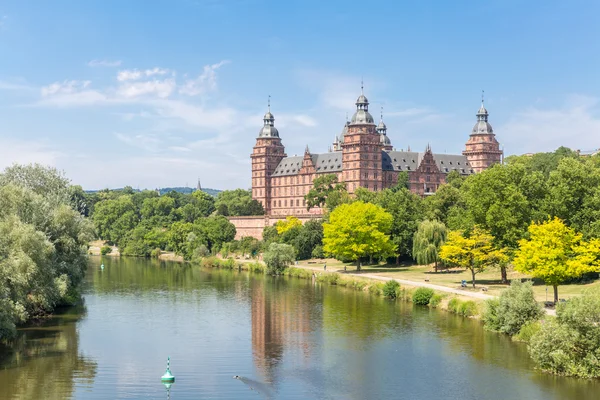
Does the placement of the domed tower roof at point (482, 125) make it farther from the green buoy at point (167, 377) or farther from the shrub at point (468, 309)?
the green buoy at point (167, 377)

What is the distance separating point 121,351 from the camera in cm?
3744

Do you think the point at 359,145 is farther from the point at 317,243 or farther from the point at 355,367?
the point at 355,367

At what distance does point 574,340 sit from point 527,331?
703cm

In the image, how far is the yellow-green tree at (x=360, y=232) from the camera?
235 ft

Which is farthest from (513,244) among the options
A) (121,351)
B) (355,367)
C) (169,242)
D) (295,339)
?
(169,242)

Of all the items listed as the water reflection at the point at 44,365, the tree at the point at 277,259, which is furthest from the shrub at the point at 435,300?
the tree at the point at 277,259

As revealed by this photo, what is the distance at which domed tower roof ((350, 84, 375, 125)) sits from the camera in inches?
4749

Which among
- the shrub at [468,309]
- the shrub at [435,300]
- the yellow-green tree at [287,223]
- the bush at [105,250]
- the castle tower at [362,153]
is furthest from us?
the castle tower at [362,153]

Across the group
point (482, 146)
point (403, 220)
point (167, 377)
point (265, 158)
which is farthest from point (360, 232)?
point (482, 146)

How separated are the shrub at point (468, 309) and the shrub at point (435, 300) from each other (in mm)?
3547

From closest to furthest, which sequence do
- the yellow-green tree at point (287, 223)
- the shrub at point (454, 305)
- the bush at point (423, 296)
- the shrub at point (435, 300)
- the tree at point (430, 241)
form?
the shrub at point (454, 305)
the shrub at point (435, 300)
the bush at point (423, 296)
the tree at point (430, 241)
the yellow-green tree at point (287, 223)

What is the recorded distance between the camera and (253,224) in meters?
116

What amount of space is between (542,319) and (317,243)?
5101 cm

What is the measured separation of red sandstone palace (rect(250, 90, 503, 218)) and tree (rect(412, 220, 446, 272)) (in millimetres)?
46491
